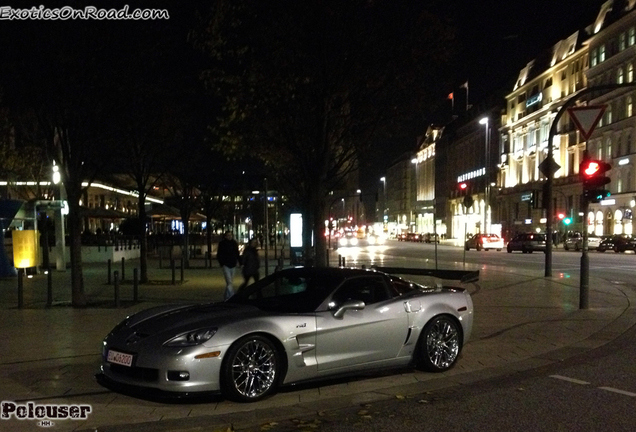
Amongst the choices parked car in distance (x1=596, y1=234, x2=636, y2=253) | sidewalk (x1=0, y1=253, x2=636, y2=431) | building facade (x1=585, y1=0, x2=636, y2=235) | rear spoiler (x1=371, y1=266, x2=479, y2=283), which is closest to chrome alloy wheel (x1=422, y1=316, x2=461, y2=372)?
sidewalk (x1=0, y1=253, x2=636, y2=431)

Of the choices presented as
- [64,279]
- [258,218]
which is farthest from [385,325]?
[258,218]

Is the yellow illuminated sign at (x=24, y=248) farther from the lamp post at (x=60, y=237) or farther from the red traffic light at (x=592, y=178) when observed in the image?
the red traffic light at (x=592, y=178)

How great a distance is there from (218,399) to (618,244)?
49.5 m

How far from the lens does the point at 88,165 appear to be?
15227 millimetres

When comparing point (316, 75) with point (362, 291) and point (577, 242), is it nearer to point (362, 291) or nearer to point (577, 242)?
point (362, 291)

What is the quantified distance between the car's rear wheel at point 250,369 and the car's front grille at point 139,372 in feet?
2.15

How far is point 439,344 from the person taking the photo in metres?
8.72

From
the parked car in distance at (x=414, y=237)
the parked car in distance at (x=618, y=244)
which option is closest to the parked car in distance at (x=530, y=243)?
the parked car in distance at (x=618, y=244)

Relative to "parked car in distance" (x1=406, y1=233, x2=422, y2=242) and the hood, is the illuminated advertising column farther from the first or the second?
"parked car in distance" (x1=406, y1=233, x2=422, y2=242)

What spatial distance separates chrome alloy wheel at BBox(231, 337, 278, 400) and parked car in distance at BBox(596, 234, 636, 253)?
48.3 m

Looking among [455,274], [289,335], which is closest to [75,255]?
[289,335]

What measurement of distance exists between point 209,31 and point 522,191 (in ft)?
254

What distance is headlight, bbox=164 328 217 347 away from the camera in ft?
22.3

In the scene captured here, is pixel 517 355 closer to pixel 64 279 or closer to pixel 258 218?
pixel 64 279
